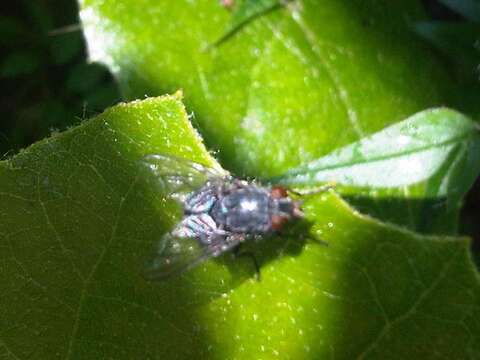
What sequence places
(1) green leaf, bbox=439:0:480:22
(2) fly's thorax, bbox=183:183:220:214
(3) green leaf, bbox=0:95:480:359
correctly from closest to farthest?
(3) green leaf, bbox=0:95:480:359
(2) fly's thorax, bbox=183:183:220:214
(1) green leaf, bbox=439:0:480:22

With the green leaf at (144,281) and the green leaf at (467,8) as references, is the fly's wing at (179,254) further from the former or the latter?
the green leaf at (467,8)

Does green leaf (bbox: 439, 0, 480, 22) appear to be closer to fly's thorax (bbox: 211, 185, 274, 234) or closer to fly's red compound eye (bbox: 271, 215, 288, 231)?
fly's thorax (bbox: 211, 185, 274, 234)

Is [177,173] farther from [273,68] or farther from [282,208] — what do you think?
[273,68]


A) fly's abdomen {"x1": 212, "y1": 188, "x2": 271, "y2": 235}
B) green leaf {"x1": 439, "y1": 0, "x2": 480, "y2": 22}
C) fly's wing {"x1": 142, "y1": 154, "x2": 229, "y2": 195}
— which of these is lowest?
green leaf {"x1": 439, "y1": 0, "x2": 480, "y2": 22}

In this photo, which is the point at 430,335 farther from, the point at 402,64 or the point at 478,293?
the point at 402,64

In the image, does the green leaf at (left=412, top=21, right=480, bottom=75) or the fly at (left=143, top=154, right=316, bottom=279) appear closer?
the fly at (left=143, top=154, right=316, bottom=279)

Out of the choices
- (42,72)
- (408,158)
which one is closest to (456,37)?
(408,158)

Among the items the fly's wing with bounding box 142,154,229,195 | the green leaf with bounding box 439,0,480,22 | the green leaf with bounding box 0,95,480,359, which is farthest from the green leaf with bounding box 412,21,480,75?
the green leaf with bounding box 0,95,480,359

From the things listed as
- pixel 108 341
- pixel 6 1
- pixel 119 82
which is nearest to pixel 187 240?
pixel 108 341
